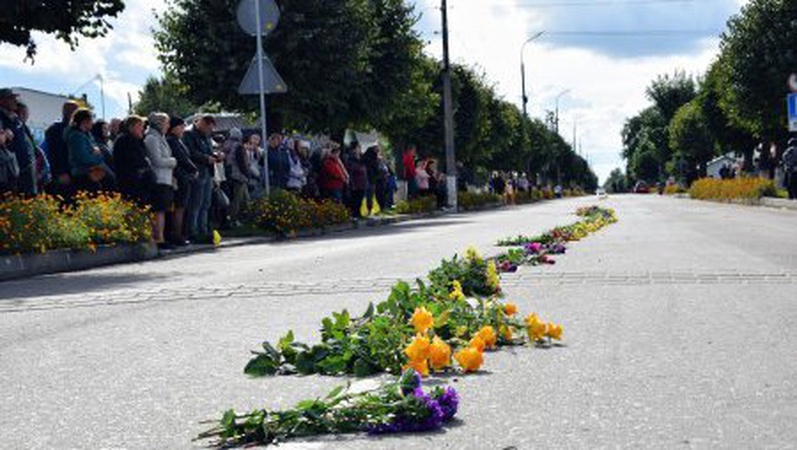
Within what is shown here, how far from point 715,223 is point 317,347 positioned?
17055 mm

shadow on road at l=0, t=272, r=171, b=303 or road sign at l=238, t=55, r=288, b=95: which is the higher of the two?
road sign at l=238, t=55, r=288, b=95

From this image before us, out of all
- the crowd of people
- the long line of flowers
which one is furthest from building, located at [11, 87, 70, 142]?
the long line of flowers

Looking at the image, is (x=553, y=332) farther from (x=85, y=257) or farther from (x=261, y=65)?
(x=261, y=65)

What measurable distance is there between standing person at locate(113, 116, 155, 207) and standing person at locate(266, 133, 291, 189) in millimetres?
7005

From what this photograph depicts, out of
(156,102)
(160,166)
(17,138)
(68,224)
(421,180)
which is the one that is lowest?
(68,224)

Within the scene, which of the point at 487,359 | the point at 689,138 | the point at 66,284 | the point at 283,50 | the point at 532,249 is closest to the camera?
the point at 487,359

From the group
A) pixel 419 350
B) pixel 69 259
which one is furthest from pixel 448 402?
pixel 69 259

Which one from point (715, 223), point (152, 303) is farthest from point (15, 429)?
point (715, 223)

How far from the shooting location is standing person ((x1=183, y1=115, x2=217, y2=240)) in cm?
1697

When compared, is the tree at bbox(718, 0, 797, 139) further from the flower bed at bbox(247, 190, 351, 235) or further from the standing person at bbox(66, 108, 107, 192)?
the standing person at bbox(66, 108, 107, 192)

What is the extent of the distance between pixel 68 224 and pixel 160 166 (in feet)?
6.98

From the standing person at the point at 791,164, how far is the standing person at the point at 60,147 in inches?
795

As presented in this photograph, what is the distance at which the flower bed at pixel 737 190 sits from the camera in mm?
36250

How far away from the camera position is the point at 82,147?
48.9ft
